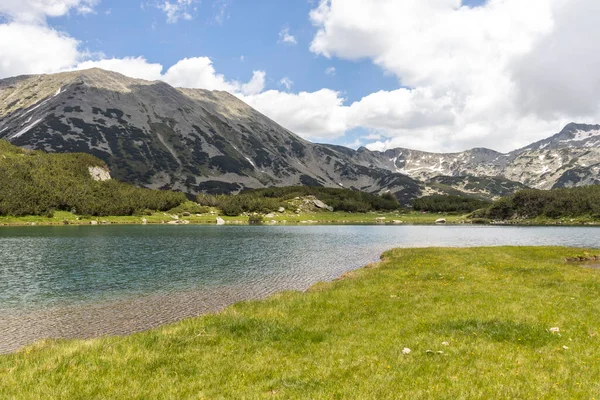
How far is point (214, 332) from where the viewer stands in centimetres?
1875

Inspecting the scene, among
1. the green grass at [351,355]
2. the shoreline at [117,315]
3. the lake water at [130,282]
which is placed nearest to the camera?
the green grass at [351,355]

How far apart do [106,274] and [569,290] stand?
52921 millimetres

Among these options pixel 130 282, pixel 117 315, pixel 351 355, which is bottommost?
pixel 130 282

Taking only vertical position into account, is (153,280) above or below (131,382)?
below

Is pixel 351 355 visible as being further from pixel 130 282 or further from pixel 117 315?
pixel 130 282

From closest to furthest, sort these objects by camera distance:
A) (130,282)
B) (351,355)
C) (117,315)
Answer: (351,355)
(117,315)
(130,282)

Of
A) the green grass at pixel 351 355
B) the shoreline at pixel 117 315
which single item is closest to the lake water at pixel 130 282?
the shoreline at pixel 117 315

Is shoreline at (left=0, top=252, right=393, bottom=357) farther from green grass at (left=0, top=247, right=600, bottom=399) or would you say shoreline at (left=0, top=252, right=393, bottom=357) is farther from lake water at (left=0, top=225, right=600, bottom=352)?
green grass at (left=0, top=247, right=600, bottom=399)

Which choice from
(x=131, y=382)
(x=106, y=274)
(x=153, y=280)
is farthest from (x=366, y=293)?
(x=106, y=274)

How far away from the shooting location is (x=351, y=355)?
49.4ft

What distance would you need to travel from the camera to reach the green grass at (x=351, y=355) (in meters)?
11.7

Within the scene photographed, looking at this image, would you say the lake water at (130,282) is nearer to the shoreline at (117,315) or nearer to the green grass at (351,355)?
the shoreline at (117,315)

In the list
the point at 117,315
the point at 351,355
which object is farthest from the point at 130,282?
the point at 351,355

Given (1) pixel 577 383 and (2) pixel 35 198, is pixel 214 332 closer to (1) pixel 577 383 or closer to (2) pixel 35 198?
(1) pixel 577 383
